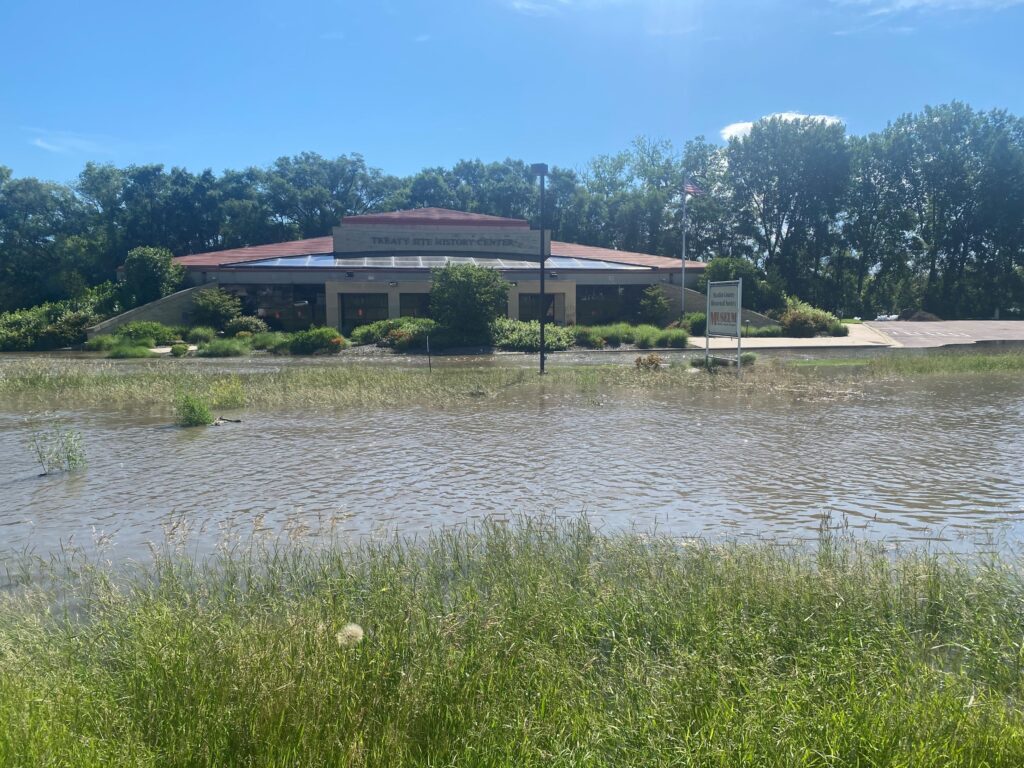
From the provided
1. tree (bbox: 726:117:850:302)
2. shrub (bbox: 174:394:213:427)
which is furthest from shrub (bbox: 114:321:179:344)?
tree (bbox: 726:117:850:302)

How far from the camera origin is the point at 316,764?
3502 millimetres

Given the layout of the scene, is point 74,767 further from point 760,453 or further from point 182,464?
point 760,453

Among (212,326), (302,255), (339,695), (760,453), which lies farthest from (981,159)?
(339,695)

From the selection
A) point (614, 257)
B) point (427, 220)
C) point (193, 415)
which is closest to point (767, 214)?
point (614, 257)

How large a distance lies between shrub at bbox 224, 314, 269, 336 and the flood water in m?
25.6

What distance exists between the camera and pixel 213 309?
4338 cm

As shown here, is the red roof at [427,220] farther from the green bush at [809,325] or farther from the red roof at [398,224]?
the green bush at [809,325]

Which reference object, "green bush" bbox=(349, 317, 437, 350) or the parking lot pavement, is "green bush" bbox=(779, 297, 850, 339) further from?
"green bush" bbox=(349, 317, 437, 350)

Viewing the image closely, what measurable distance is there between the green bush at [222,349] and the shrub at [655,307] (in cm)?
2323

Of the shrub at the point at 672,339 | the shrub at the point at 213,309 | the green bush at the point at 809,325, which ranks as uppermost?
the shrub at the point at 213,309

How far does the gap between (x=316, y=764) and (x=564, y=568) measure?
309cm

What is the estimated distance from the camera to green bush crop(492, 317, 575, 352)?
3717cm

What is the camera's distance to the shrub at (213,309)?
43281 mm

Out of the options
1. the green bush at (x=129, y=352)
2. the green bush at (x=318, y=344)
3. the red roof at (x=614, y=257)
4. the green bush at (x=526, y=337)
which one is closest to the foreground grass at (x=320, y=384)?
the green bush at (x=129, y=352)
